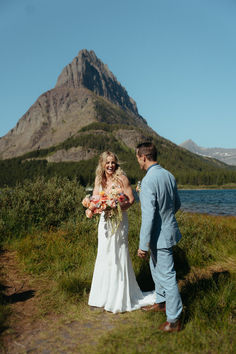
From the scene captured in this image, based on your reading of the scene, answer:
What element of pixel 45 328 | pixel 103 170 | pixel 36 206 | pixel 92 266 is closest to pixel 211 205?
pixel 36 206

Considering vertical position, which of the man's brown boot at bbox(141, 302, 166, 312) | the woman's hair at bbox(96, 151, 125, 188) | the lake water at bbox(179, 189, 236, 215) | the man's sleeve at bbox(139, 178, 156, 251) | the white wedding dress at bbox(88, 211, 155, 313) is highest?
the woman's hair at bbox(96, 151, 125, 188)

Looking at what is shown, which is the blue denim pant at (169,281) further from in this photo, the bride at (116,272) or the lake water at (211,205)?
the lake water at (211,205)

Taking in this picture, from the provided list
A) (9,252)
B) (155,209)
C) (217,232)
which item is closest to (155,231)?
(155,209)

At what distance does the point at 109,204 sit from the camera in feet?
13.6

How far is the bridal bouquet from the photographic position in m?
4.22

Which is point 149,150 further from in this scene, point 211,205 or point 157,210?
point 211,205

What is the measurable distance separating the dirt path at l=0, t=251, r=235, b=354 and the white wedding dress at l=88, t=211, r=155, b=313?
0.20m

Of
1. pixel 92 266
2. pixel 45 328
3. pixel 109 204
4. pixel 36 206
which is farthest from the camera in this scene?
pixel 36 206

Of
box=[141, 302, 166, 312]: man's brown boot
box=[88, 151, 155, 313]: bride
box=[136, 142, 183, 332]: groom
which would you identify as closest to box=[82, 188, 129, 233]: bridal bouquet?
box=[88, 151, 155, 313]: bride

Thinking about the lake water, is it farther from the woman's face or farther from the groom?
the groom

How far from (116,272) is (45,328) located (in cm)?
134

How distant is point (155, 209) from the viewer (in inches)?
144

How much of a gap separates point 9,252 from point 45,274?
2171 mm

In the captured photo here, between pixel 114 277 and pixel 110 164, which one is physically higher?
pixel 110 164
